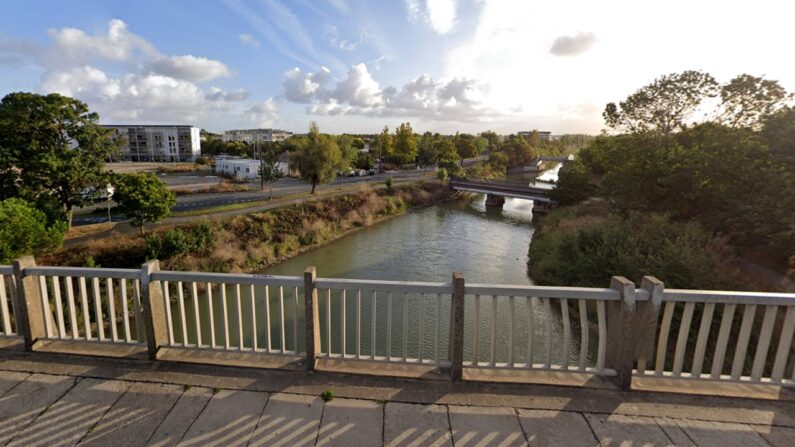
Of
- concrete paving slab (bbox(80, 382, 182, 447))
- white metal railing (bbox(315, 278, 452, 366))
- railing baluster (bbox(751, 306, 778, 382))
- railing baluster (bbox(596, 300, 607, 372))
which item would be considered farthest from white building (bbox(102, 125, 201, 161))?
railing baluster (bbox(751, 306, 778, 382))

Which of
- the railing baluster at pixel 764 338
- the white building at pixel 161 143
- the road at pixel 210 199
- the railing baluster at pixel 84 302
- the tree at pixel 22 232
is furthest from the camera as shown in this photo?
the white building at pixel 161 143

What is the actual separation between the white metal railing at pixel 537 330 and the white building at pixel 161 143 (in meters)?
76.0

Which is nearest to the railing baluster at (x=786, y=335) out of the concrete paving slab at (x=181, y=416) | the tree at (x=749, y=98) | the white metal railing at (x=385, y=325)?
the white metal railing at (x=385, y=325)

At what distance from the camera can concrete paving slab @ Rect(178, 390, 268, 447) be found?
2.93 metres

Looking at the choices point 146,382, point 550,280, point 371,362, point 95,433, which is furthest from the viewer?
point 550,280

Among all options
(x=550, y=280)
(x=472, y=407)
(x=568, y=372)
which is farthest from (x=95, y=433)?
(x=550, y=280)

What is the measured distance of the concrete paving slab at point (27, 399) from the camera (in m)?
3.05

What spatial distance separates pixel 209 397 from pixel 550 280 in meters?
14.5

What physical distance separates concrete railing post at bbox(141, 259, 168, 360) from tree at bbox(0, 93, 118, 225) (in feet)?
53.1

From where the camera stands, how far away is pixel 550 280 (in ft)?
50.8

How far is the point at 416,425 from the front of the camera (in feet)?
10.0

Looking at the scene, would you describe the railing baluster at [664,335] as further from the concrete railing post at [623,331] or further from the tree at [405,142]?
the tree at [405,142]

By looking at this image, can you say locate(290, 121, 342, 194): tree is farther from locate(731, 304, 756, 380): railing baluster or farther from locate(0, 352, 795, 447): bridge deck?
locate(731, 304, 756, 380): railing baluster

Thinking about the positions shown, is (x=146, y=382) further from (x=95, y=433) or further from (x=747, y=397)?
(x=747, y=397)
